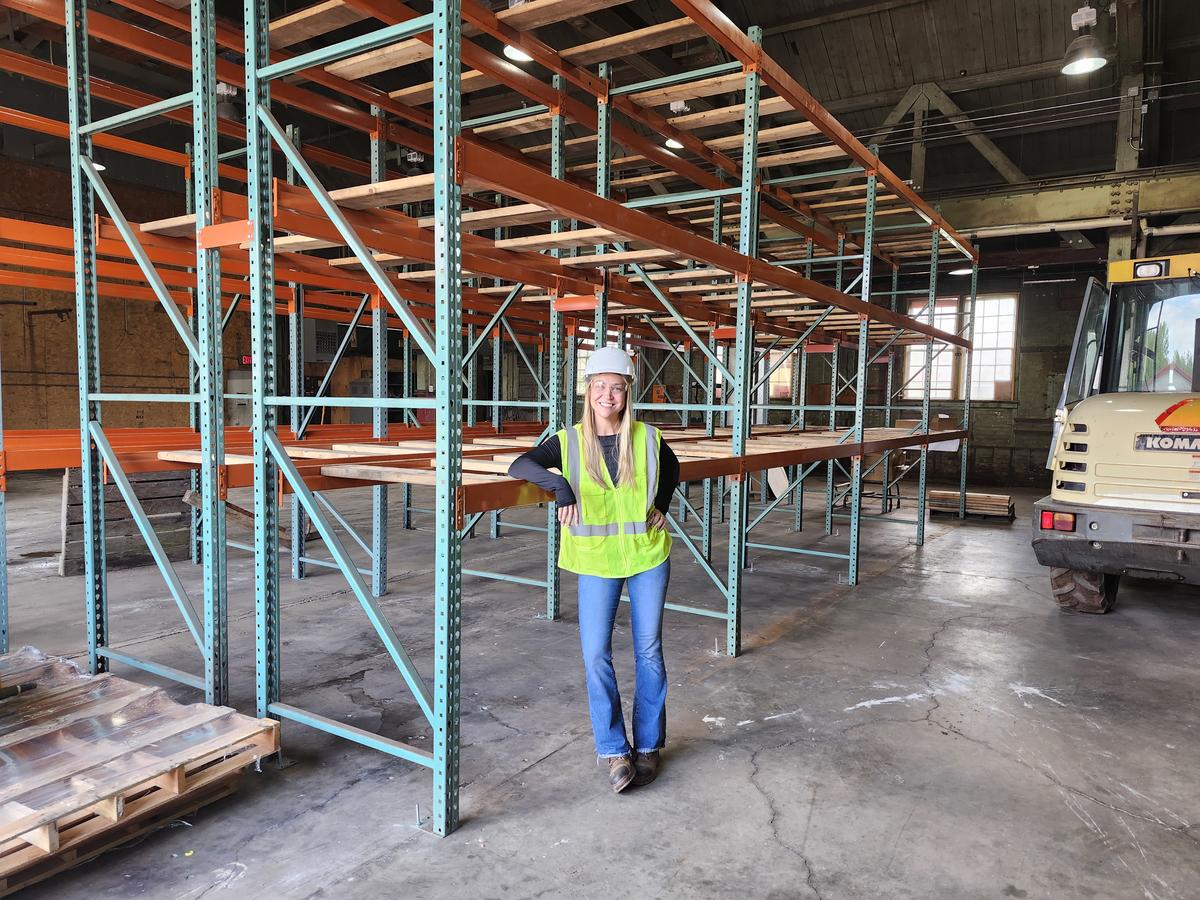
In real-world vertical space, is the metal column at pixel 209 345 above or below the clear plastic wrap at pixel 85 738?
above

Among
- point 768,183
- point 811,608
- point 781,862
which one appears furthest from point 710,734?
point 768,183

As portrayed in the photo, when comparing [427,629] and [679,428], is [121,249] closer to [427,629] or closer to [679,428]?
[427,629]

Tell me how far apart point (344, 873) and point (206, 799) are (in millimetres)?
954

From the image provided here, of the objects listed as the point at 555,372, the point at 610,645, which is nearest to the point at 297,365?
the point at 555,372

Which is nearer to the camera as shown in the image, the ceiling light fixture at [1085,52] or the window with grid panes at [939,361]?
the ceiling light fixture at [1085,52]

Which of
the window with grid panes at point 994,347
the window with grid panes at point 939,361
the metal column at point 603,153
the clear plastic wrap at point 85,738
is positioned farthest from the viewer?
the window with grid panes at point 939,361

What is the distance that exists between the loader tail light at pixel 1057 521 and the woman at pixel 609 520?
15.3 ft

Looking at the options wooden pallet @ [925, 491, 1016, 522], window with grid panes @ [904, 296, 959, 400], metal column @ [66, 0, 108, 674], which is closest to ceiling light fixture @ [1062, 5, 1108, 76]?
wooden pallet @ [925, 491, 1016, 522]

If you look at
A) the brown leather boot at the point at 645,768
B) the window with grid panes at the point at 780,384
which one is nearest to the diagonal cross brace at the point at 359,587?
the brown leather boot at the point at 645,768

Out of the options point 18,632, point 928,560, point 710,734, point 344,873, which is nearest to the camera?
point 344,873

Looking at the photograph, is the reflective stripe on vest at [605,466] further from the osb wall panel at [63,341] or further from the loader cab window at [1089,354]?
the osb wall panel at [63,341]

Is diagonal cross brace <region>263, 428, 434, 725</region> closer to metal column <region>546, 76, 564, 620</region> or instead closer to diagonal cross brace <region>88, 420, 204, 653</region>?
diagonal cross brace <region>88, 420, 204, 653</region>

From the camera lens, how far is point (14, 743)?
364 cm

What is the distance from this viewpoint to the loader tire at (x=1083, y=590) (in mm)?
7590
